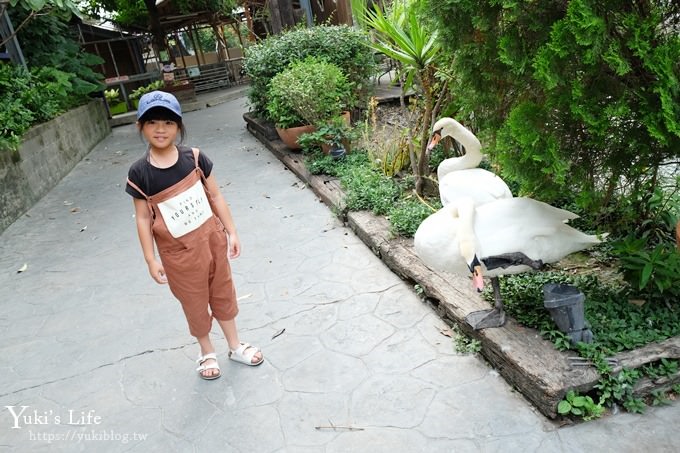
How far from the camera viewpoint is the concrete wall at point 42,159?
245 inches

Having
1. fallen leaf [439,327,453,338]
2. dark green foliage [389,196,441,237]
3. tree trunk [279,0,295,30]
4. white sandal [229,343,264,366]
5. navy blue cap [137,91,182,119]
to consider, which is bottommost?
fallen leaf [439,327,453,338]

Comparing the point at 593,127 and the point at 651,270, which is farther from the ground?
the point at 593,127

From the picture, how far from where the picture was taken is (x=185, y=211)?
246 cm

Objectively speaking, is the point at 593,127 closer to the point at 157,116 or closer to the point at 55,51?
the point at 157,116

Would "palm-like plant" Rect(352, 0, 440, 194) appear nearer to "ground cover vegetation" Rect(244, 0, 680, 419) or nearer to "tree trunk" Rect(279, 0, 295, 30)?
"ground cover vegetation" Rect(244, 0, 680, 419)

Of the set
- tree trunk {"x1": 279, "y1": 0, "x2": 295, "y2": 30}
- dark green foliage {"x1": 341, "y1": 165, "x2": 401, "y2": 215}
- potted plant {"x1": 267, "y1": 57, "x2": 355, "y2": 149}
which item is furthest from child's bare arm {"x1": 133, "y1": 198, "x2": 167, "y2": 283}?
tree trunk {"x1": 279, "y1": 0, "x2": 295, "y2": 30}

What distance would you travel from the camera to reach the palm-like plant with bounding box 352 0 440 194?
402 cm

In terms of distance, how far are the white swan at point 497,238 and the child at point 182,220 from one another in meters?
1.10

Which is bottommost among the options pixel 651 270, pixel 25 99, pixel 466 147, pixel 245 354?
pixel 245 354

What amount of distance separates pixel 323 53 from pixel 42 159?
461 cm

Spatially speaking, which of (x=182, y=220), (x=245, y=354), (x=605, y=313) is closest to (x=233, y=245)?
(x=182, y=220)

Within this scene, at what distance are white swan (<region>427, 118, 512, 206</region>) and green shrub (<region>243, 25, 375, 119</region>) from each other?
14.3ft

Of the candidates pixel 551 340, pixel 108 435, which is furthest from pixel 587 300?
pixel 108 435

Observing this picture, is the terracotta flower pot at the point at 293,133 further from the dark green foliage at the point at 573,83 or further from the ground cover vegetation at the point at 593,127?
the dark green foliage at the point at 573,83
